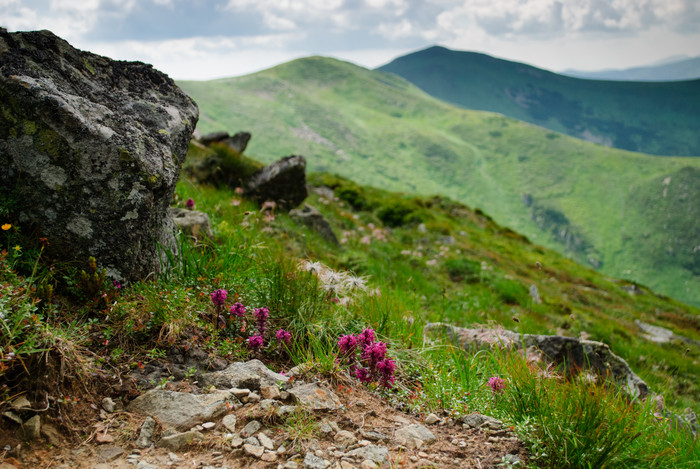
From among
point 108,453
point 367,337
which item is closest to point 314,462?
point 108,453

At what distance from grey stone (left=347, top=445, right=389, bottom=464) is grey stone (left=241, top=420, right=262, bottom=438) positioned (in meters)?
0.71

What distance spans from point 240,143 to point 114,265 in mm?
17125

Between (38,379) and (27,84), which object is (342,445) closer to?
(38,379)

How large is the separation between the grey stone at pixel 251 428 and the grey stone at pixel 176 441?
1.06 feet

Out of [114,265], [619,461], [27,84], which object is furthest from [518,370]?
[27,84]

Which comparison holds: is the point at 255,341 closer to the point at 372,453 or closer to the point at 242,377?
the point at 242,377

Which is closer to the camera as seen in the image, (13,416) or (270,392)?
(13,416)

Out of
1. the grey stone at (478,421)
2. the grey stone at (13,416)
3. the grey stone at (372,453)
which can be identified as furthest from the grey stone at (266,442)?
the grey stone at (478,421)

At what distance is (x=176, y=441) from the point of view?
2803mm

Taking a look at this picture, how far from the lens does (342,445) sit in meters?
2.95

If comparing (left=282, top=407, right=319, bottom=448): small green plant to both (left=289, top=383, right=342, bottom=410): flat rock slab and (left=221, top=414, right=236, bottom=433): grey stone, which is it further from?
(left=221, top=414, right=236, bottom=433): grey stone

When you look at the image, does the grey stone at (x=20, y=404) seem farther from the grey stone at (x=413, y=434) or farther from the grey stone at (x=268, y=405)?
the grey stone at (x=413, y=434)

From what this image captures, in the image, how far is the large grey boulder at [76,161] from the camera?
3.68 m

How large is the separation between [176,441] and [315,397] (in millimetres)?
1081
